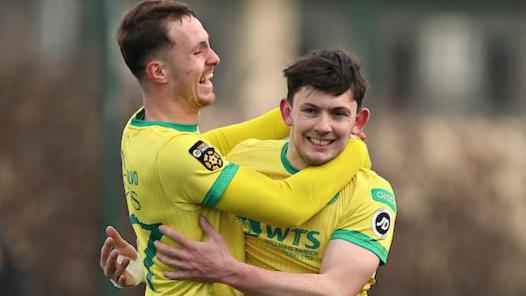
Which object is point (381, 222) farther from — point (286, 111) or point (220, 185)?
point (220, 185)

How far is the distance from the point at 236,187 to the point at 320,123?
0.45 m

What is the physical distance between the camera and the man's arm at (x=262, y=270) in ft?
18.1

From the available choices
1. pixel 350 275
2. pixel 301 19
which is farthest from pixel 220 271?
pixel 301 19

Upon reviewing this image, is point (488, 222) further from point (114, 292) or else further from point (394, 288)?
point (114, 292)

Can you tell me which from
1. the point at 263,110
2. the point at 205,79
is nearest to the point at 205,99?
the point at 205,79

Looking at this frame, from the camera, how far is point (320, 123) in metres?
5.54

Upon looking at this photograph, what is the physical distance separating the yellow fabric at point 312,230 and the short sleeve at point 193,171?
28 centimetres

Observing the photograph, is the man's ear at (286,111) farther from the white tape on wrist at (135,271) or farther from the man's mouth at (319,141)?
the white tape on wrist at (135,271)

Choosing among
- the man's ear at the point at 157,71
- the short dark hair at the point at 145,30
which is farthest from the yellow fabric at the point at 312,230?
the short dark hair at the point at 145,30

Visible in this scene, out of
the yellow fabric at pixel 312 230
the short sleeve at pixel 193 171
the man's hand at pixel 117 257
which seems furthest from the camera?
the man's hand at pixel 117 257

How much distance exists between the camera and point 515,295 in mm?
13023

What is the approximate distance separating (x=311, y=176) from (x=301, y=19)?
30.5ft

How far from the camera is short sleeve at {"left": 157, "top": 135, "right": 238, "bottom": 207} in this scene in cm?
544

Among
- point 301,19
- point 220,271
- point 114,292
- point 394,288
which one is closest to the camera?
point 220,271
